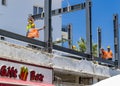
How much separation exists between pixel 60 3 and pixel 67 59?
15.4m

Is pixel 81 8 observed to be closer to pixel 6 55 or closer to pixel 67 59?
pixel 67 59

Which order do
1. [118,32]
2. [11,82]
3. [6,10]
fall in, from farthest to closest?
[6,10] < [118,32] < [11,82]

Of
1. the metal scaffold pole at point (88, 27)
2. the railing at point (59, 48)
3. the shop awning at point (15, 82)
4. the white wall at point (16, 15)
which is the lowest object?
the shop awning at point (15, 82)

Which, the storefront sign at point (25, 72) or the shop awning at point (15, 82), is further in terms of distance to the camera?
the storefront sign at point (25, 72)

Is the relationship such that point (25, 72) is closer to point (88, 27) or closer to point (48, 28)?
point (48, 28)

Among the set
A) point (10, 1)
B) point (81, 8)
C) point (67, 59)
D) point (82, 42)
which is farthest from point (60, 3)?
point (82, 42)

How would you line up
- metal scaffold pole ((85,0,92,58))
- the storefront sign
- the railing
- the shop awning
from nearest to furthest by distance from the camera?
the shop awning → the storefront sign → the railing → metal scaffold pole ((85,0,92,58))

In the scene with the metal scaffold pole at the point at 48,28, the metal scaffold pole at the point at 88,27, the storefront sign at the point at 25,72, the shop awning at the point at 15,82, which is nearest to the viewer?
the shop awning at the point at 15,82

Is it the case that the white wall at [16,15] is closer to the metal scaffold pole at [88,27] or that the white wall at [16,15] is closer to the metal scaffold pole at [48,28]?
the metal scaffold pole at [88,27]

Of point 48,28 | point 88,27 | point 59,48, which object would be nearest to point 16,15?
point 88,27

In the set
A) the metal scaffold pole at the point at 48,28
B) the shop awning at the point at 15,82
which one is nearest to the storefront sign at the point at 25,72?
the shop awning at the point at 15,82

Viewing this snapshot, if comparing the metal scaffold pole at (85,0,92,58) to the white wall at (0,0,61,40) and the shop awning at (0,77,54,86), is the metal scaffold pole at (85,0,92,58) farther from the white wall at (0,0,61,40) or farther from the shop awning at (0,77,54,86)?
the white wall at (0,0,61,40)

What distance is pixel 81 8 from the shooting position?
2178 centimetres

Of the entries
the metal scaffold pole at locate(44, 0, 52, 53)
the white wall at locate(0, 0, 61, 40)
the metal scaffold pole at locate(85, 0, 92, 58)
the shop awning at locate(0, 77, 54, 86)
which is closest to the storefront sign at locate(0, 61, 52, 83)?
the shop awning at locate(0, 77, 54, 86)
